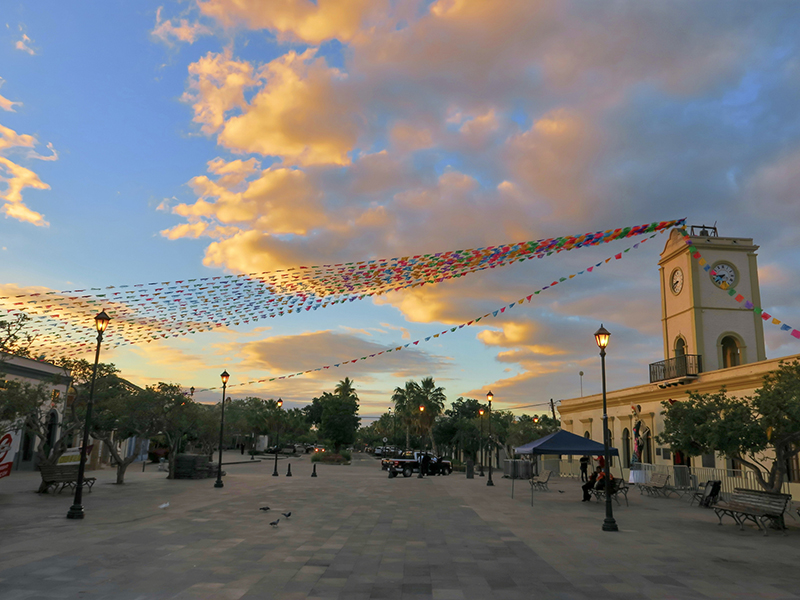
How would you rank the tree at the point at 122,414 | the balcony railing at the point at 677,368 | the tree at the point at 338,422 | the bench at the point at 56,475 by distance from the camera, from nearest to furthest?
1. the bench at the point at 56,475
2. the tree at the point at 122,414
3. the balcony railing at the point at 677,368
4. the tree at the point at 338,422

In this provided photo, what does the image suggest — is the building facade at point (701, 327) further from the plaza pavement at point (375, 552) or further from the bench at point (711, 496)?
the plaza pavement at point (375, 552)

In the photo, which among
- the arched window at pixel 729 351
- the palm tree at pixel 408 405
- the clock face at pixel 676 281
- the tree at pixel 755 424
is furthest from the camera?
the palm tree at pixel 408 405

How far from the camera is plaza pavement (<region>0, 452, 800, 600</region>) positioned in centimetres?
848

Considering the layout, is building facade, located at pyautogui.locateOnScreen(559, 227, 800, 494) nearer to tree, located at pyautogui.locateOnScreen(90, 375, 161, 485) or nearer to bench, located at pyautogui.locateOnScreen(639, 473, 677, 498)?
bench, located at pyautogui.locateOnScreen(639, 473, 677, 498)

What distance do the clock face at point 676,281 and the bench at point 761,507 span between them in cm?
1760

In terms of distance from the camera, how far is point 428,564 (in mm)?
10250

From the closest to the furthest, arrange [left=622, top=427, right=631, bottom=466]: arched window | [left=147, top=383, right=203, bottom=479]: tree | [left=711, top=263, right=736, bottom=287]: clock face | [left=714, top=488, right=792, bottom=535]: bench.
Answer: [left=714, top=488, right=792, bottom=535]: bench < [left=147, top=383, right=203, bottom=479]: tree < [left=711, top=263, right=736, bottom=287]: clock face < [left=622, top=427, right=631, bottom=466]: arched window

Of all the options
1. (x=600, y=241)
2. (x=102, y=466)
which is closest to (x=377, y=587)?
(x=600, y=241)

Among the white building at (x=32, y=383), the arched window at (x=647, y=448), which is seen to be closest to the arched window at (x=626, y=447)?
the arched window at (x=647, y=448)

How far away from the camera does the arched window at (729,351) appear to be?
30.3 m

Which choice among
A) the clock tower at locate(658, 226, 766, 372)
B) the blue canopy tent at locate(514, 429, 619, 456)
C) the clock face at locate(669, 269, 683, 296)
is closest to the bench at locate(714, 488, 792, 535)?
the blue canopy tent at locate(514, 429, 619, 456)

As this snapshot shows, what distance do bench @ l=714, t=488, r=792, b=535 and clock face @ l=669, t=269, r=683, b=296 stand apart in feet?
57.7

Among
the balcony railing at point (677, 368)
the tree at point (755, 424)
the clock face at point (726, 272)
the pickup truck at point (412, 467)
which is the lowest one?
the pickup truck at point (412, 467)

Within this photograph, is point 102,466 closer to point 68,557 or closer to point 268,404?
point 68,557
